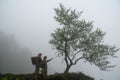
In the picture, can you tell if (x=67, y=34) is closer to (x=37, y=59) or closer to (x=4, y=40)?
(x=37, y=59)

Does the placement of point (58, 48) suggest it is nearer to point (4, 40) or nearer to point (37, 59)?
point (37, 59)

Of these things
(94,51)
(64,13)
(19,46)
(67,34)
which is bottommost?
(94,51)

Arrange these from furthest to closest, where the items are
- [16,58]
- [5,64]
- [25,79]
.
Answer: [16,58] → [5,64] → [25,79]

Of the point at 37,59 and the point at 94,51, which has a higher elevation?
the point at 94,51

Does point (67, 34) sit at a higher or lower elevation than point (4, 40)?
lower

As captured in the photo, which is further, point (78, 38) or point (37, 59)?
point (78, 38)

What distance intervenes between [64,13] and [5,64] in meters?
29.9

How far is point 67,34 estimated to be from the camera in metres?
26.6

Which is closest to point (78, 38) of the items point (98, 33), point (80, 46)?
point (80, 46)

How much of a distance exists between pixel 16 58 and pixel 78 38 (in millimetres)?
32961

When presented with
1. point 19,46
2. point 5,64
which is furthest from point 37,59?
point 19,46

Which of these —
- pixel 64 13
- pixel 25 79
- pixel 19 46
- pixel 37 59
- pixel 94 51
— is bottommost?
pixel 25 79

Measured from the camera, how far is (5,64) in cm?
5306

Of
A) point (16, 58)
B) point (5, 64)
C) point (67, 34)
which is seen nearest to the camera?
point (67, 34)
